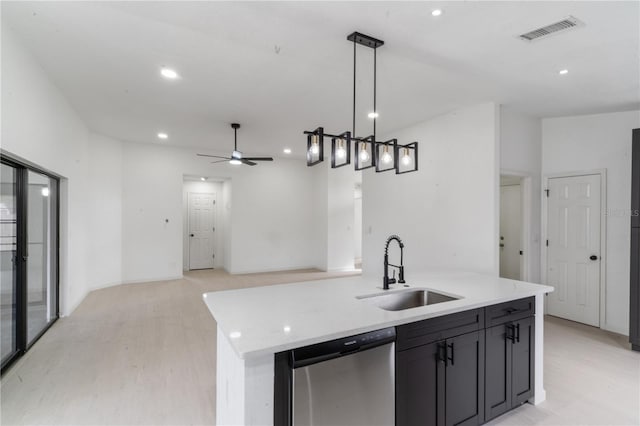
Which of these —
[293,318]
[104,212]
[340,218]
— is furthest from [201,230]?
[293,318]

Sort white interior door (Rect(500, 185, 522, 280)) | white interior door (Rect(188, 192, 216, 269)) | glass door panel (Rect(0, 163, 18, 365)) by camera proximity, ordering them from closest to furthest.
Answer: glass door panel (Rect(0, 163, 18, 365)) < white interior door (Rect(500, 185, 522, 280)) < white interior door (Rect(188, 192, 216, 269))

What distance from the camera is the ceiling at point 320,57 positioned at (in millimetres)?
2256

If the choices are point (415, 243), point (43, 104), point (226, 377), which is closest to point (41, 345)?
point (43, 104)

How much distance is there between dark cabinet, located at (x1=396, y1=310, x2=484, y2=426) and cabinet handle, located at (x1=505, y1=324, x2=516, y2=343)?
29 centimetres

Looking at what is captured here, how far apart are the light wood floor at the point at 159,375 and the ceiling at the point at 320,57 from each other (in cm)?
291

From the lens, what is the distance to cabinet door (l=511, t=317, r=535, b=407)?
227 centimetres

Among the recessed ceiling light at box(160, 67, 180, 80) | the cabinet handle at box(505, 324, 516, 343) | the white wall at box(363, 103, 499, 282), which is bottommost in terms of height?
the cabinet handle at box(505, 324, 516, 343)

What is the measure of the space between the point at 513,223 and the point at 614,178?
1.41m

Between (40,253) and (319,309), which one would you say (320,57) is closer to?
(319,309)

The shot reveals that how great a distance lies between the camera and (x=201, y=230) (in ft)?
26.6

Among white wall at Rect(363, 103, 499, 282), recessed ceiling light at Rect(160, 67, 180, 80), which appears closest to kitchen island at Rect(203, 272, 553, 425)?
white wall at Rect(363, 103, 499, 282)

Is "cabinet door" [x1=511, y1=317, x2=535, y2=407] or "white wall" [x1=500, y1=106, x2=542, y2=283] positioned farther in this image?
"white wall" [x1=500, y1=106, x2=542, y2=283]

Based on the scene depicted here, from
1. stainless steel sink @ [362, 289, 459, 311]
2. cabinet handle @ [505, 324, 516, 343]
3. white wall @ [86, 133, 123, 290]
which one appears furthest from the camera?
white wall @ [86, 133, 123, 290]

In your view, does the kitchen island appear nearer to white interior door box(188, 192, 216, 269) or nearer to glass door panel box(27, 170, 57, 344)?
glass door panel box(27, 170, 57, 344)
